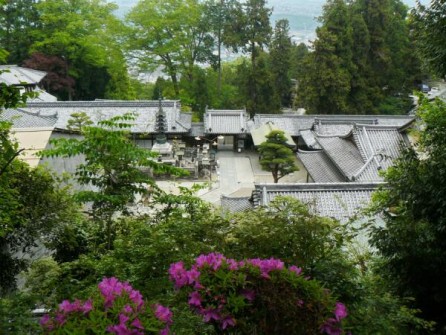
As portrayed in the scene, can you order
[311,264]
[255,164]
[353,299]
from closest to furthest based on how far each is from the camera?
[353,299] → [311,264] → [255,164]

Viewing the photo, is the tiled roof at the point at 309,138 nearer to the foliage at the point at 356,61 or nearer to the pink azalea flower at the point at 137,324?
the foliage at the point at 356,61

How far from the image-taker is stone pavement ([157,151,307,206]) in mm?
24797

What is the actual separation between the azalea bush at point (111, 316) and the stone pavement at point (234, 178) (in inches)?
752

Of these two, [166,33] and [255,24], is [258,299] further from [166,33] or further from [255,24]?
[255,24]

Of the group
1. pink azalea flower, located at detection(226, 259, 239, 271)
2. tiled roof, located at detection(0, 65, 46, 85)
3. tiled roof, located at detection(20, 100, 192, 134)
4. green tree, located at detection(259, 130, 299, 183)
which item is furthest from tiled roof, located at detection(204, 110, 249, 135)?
pink azalea flower, located at detection(226, 259, 239, 271)

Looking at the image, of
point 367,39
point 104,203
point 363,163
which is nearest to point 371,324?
point 104,203

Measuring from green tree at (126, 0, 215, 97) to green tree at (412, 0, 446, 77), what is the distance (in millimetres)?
27665

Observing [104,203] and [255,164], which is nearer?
[104,203]

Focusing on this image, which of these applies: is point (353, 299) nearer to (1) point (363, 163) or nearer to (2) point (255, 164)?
(1) point (363, 163)

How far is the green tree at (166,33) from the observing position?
34.8m

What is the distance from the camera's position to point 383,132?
22922mm

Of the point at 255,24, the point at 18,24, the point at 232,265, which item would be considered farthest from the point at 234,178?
the point at 18,24

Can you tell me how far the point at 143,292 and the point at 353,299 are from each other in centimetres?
233

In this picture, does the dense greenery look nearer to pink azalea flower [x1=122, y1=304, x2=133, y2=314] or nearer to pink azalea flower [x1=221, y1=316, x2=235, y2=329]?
pink azalea flower [x1=221, y1=316, x2=235, y2=329]
